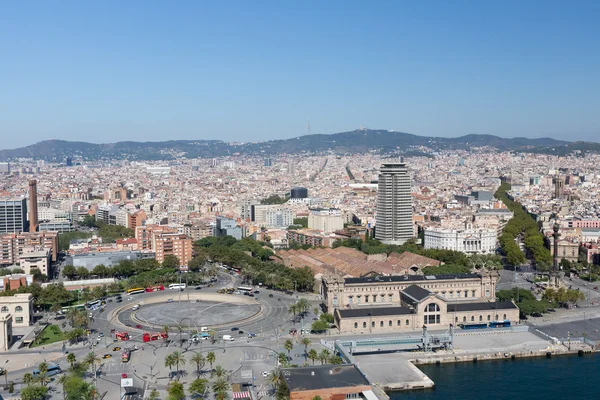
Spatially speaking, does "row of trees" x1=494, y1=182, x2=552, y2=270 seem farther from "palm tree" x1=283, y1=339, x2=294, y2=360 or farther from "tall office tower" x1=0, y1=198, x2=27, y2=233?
"tall office tower" x1=0, y1=198, x2=27, y2=233

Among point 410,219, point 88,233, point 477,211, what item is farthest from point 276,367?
point 477,211

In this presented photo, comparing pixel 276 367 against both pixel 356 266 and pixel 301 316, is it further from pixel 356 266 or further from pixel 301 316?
pixel 356 266

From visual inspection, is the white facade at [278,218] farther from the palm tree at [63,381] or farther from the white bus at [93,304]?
the palm tree at [63,381]

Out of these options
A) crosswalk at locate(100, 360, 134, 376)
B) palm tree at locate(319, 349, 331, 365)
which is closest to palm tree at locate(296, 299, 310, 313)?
palm tree at locate(319, 349, 331, 365)

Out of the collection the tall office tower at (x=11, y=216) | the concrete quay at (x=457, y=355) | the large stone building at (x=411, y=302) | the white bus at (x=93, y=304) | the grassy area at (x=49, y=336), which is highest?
the tall office tower at (x=11, y=216)

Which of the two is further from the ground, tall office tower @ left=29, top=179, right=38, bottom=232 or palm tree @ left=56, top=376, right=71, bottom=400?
tall office tower @ left=29, top=179, right=38, bottom=232

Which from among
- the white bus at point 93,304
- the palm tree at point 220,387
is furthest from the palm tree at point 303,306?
the white bus at point 93,304
